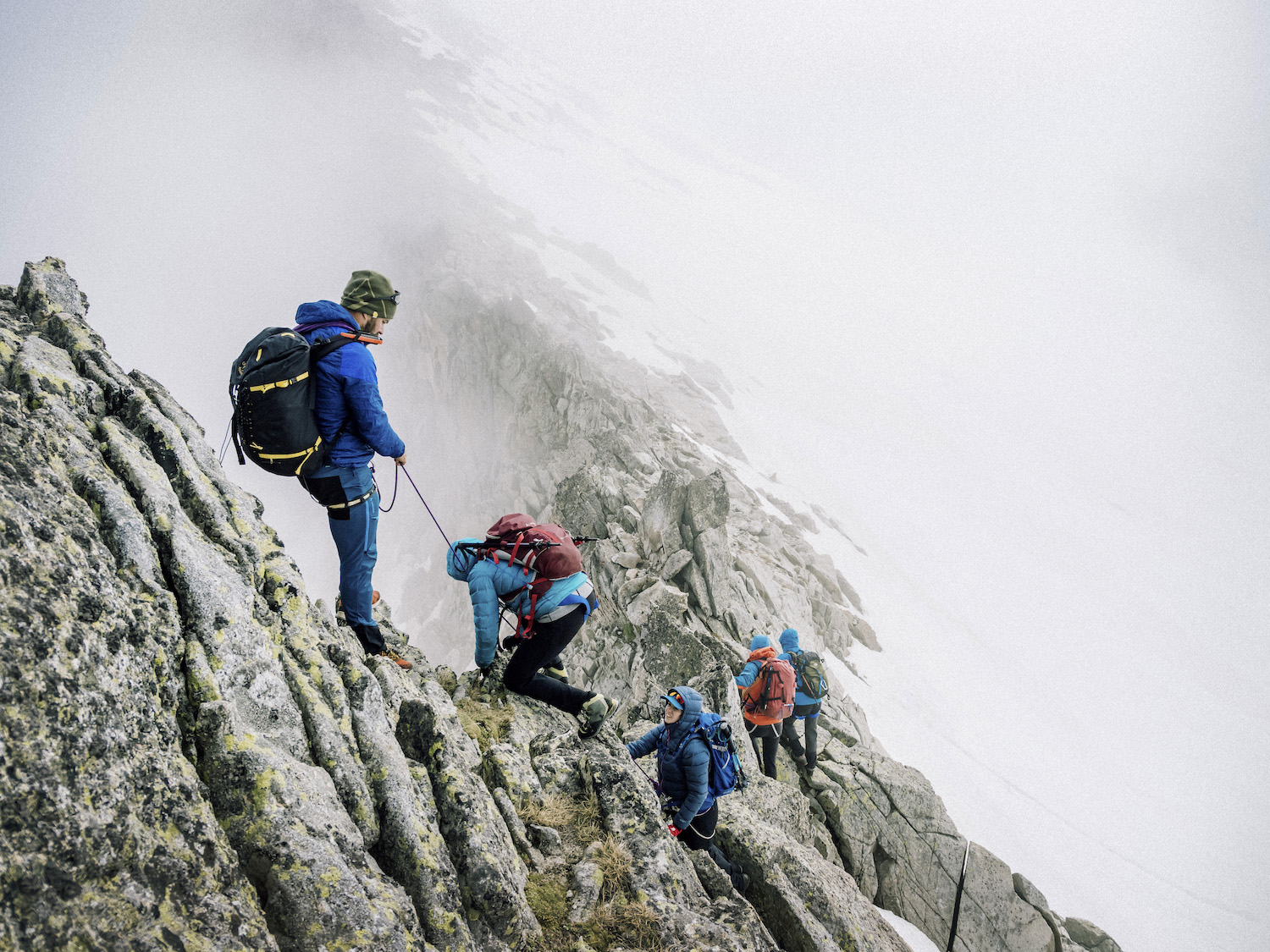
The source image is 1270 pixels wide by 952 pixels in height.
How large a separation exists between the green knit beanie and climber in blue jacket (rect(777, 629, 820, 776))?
11505mm

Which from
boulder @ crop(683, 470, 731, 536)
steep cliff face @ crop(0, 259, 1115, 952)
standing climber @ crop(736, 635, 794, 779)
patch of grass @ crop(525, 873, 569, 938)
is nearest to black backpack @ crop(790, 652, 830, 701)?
standing climber @ crop(736, 635, 794, 779)

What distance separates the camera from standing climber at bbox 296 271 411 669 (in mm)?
5988

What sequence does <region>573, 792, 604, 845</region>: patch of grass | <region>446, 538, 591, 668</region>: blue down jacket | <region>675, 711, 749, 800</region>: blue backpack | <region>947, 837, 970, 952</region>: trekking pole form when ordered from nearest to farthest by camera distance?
1. <region>573, 792, 604, 845</region>: patch of grass
2. <region>446, 538, 591, 668</region>: blue down jacket
3. <region>675, 711, 749, 800</region>: blue backpack
4. <region>947, 837, 970, 952</region>: trekking pole

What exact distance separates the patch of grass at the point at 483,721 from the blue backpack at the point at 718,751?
2.39 m

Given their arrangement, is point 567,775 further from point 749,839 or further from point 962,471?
point 962,471

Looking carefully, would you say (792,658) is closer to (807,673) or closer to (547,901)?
(807,673)

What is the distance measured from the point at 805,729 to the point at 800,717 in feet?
1.66

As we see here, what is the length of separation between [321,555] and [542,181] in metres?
73.7

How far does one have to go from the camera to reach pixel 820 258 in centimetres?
13112

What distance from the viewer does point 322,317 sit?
6.10 meters

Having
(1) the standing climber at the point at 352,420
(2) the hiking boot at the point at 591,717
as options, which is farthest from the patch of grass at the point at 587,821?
(1) the standing climber at the point at 352,420

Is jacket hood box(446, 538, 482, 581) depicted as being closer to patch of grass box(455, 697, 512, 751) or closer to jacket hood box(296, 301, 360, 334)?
patch of grass box(455, 697, 512, 751)

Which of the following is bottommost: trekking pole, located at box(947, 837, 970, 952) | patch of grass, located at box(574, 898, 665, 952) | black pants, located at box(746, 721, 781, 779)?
trekking pole, located at box(947, 837, 970, 952)

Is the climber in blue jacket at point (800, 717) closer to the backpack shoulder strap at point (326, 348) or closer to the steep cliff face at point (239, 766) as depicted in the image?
the steep cliff face at point (239, 766)
